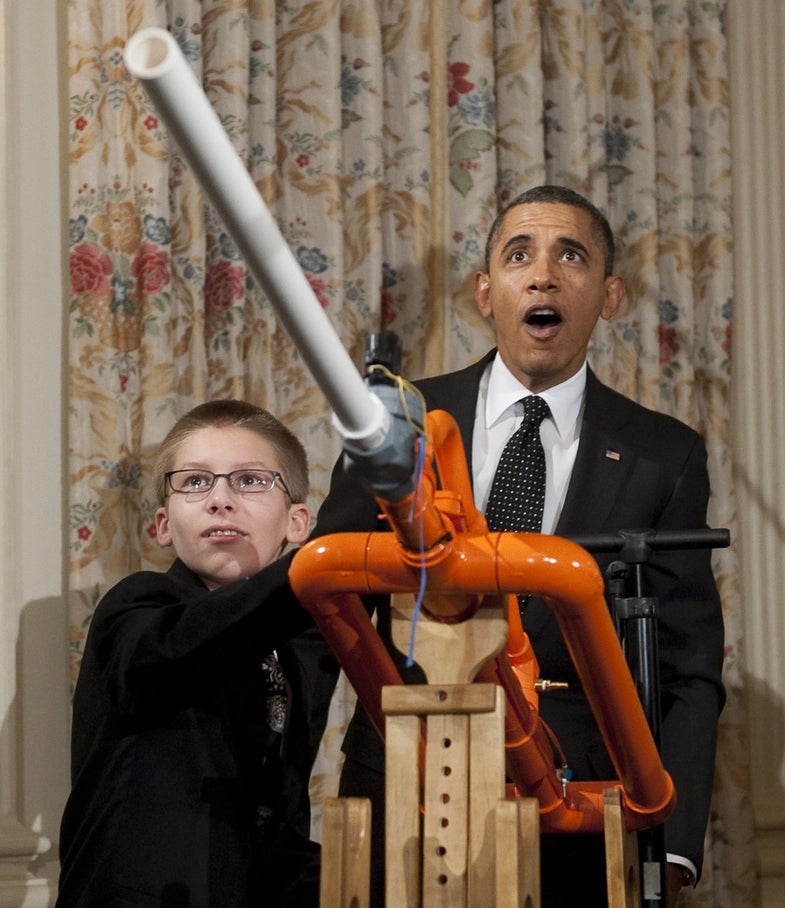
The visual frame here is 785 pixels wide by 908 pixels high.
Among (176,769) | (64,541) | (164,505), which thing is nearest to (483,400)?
(164,505)

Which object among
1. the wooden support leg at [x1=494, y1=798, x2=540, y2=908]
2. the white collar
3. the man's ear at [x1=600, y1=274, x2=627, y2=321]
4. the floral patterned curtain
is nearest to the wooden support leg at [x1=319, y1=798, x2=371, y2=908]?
the wooden support leg at [x1=494, y1=798, x2=540, y2=908]

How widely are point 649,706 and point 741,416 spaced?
1.34 m

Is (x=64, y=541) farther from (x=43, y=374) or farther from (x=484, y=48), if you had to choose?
(x=484, y=48)

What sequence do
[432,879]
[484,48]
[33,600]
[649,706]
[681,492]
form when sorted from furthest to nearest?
[484,48], [33,600], [681,492], [649,706], [432,879]

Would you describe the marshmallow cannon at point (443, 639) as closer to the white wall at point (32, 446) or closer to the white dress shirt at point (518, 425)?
the white dress shirt at point (518, 425)

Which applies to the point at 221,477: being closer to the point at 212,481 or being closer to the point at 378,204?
the point at 212,481

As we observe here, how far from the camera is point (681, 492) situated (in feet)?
6.20

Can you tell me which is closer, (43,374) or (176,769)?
(176,769)

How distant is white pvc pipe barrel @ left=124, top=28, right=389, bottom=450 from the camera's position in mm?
642

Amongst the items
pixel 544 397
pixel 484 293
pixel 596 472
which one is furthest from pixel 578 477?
pixel 484 293

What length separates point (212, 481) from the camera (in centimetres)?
154

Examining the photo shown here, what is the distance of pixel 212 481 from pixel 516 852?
29.6 inches

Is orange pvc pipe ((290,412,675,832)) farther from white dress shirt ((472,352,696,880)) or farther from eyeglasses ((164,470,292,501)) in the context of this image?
white dress shirt ((472,352,696,880))

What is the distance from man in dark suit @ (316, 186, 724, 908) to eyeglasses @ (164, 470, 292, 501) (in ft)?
0.38
